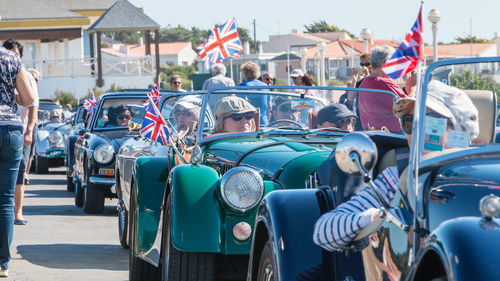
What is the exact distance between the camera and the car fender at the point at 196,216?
5340mm

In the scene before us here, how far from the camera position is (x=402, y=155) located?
3.75m

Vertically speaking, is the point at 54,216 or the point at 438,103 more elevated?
the point at 438,103

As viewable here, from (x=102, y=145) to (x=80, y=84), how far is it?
34400mm

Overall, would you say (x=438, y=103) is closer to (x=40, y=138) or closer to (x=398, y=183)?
(x=398, y=183)

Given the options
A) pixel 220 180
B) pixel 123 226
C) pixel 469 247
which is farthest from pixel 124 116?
pixel 469 247

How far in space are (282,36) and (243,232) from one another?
400ft

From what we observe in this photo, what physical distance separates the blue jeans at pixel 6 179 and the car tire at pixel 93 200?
479 cm

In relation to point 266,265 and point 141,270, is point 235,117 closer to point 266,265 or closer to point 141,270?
point 141,270

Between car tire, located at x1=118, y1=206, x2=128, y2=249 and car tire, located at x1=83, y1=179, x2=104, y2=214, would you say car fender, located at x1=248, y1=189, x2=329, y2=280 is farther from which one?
car tire, located at x1=83, y1=179, x2=104, y2=214

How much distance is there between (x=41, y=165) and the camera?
19.3 metres

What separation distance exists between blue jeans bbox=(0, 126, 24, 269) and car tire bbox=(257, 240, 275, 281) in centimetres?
308

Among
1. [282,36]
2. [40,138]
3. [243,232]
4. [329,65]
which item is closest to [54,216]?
[243,232]

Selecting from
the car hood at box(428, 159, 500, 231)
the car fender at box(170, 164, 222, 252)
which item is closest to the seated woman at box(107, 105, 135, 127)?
the car fender at box(170, 164, 222, 252)

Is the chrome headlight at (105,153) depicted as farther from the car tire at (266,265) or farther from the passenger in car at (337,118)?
the car tire at (266,265)
